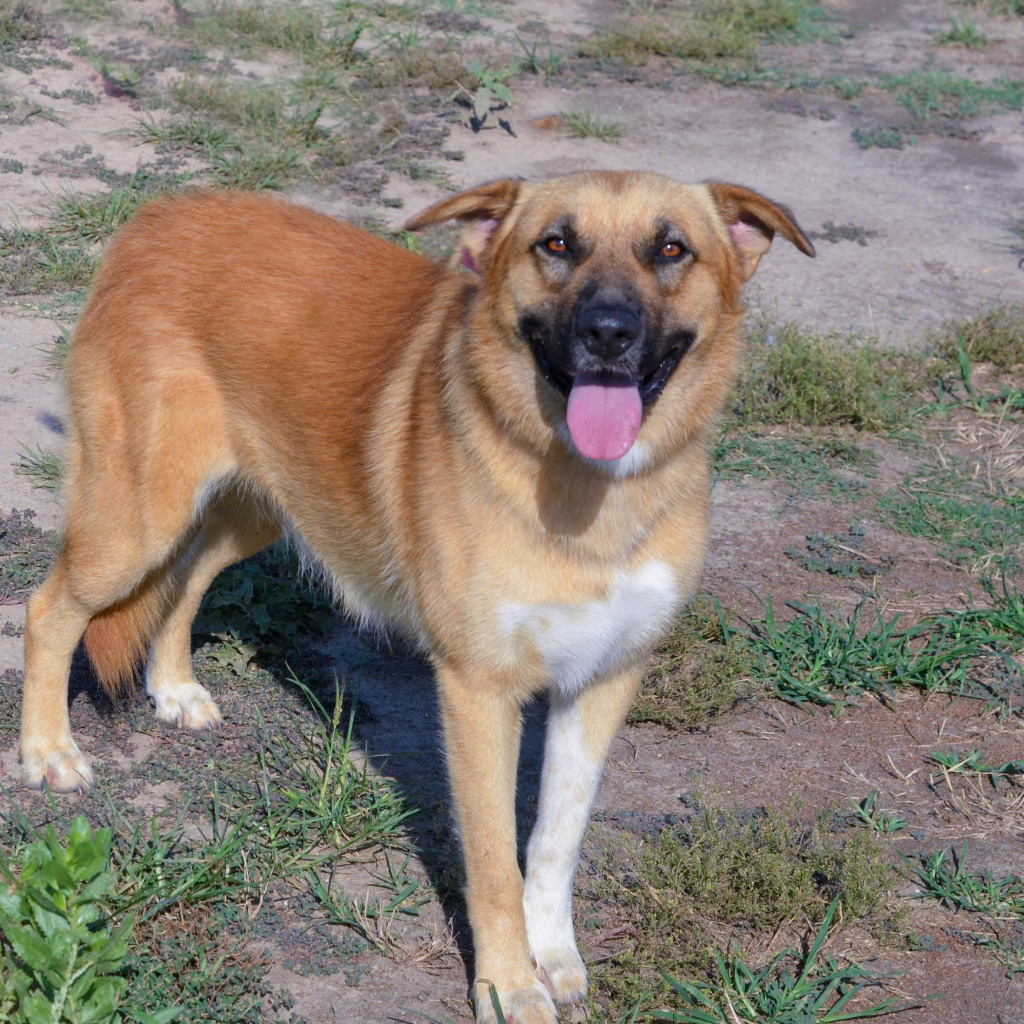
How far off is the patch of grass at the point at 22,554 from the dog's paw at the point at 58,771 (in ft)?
2.83

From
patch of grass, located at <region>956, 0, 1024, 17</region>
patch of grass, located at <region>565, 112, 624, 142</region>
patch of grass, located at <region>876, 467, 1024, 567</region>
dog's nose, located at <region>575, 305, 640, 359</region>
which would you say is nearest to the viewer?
dog's nose, located at <region>575, 305, 640, 359</region>

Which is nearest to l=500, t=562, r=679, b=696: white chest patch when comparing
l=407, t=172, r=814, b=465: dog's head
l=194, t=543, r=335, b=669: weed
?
l=407, t=172, r=814, b=465: dog's head

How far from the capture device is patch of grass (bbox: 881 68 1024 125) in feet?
32.1

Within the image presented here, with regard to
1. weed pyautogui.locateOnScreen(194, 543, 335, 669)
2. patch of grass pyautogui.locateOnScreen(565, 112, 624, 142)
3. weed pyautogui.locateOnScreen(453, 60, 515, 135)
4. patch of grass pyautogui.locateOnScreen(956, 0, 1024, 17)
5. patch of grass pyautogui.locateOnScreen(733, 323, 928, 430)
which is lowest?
weed pyautogui.locateOnScreen(194, 543, 335, 669)

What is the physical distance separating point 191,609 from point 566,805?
1551 mm

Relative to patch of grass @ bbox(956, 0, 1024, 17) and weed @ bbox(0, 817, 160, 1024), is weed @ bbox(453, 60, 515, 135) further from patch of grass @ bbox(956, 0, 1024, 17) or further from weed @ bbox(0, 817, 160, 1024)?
weed @ bbox(0, 817, 160, 1024)

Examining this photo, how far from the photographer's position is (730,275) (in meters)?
3.20

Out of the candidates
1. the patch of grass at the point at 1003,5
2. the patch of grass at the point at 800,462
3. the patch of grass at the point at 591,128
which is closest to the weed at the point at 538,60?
the patch of grass at the point at 591,128

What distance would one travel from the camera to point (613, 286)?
288 centimetres

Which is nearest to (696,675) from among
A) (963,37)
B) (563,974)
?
(563,974)

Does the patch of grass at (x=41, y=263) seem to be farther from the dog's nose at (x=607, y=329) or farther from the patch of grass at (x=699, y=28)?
the patch of grass at (x=699, y=28)

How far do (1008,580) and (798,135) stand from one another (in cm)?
538

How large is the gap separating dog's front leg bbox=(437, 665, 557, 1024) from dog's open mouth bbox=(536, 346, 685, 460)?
0.62 m

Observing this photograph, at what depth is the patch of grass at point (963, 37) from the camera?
11.2 metres
